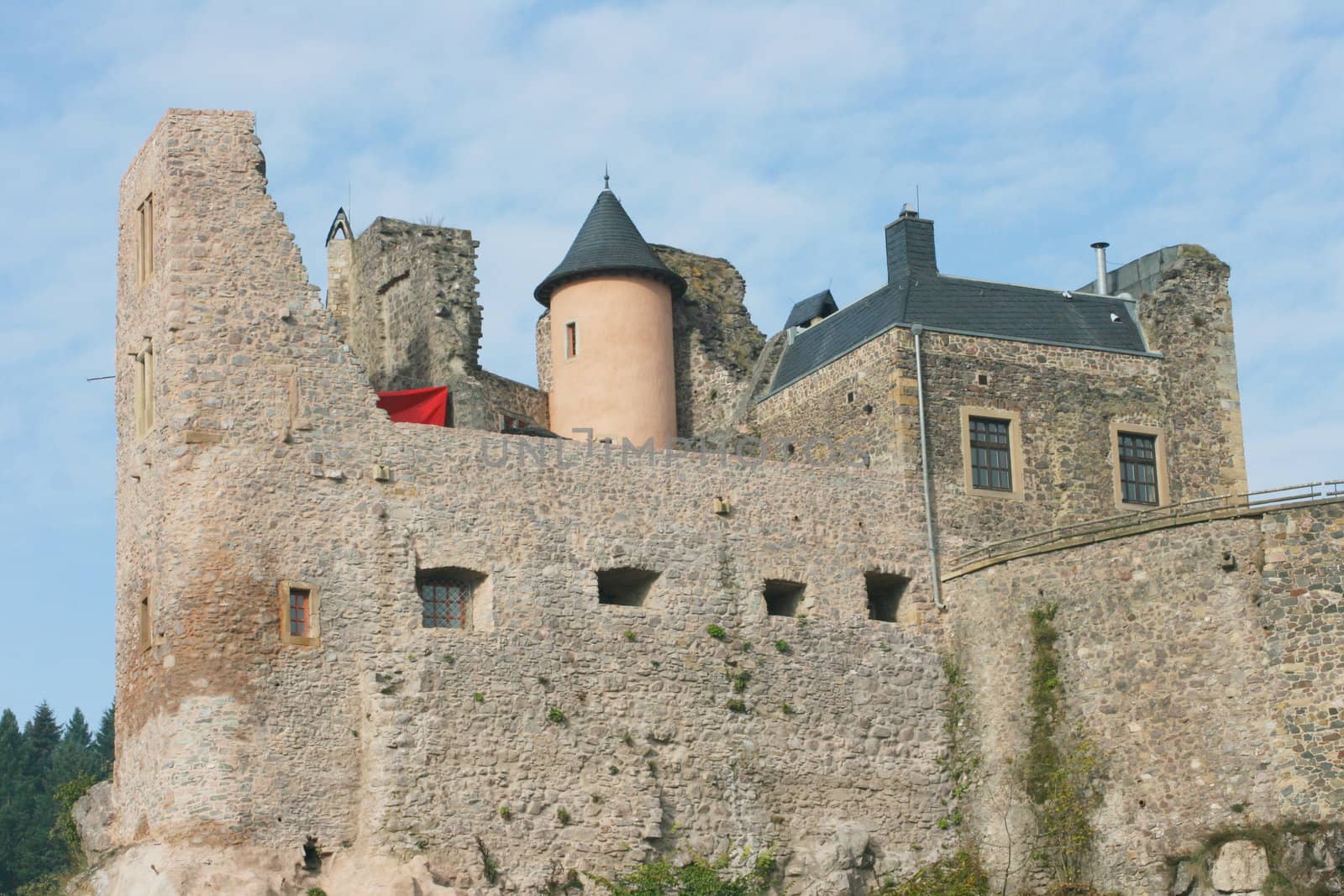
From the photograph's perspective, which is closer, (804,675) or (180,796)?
(180,796)

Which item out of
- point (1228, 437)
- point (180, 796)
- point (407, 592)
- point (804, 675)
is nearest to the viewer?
point (180, 796)

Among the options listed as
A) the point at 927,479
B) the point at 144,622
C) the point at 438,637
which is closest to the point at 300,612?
the point at 438,637

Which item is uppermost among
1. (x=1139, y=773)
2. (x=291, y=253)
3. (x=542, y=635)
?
(x=291, y=253)

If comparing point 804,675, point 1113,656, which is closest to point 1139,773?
point 1113,656

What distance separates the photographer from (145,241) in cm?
3328

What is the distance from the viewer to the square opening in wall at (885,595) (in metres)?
36.2

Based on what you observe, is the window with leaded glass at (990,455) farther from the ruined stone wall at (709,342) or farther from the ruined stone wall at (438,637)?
the ruined stone wall at (709,342)

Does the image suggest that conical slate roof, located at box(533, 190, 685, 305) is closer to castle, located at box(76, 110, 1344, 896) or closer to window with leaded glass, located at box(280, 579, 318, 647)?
castle, located at box(76, 110, 1344, 896)

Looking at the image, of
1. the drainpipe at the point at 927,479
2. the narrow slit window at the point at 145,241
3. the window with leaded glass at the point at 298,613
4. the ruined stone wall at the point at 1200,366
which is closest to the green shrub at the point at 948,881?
the drainpipe at the point at 927,479

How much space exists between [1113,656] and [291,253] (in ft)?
45.3

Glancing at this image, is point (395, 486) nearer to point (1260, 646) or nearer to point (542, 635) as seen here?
point (542, 635)

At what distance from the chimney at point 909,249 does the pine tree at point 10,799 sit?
3559 centimetres

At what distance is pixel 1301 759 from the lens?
3073 cm

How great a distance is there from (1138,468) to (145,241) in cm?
1732
